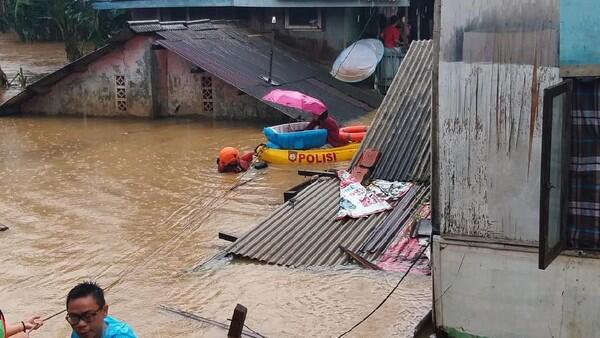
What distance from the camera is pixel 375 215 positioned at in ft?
28.9

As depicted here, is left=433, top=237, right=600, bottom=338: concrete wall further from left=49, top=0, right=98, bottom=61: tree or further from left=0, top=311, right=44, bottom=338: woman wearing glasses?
left=49, top=0, right=98, bottom=61: tree

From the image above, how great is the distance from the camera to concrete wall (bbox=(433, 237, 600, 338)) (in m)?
5.24

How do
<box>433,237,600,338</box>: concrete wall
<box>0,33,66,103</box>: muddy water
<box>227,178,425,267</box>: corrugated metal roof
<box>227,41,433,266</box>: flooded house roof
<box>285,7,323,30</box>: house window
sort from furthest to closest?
<box>0,33,66,103</box>: muddy water → <box>285,7,323,30</box>: house window → <box>227,41,433,266</box>: flooded house roof → <box>227,178,425,267</box>: corrugated metal roof → <box>433,237,600,338</box>: concrete wall

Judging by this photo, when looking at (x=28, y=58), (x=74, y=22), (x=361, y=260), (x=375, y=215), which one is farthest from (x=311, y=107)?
(x=28, y=58)

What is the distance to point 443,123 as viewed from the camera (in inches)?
216

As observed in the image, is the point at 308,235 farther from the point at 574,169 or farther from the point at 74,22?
the point at 74,22

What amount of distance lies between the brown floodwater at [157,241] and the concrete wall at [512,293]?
0.82 meters

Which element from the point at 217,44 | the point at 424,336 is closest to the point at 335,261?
the point at 424,336

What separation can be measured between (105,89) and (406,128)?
13.0 meters

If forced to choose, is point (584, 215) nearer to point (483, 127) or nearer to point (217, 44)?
point (483, 127)

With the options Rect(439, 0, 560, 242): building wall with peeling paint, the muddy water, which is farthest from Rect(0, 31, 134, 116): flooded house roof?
Rect(439, 0, 560, 242): building wall with peeling paint

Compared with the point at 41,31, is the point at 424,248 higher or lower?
lower

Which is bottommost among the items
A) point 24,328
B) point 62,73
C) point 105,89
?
point 24,328

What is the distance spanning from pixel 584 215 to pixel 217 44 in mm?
16897
